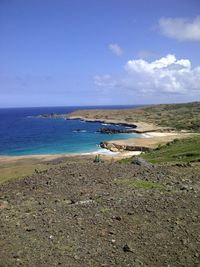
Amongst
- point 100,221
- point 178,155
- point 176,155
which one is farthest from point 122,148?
point 100,221

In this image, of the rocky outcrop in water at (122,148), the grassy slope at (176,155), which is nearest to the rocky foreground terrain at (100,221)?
the grassy slope at (176,155)

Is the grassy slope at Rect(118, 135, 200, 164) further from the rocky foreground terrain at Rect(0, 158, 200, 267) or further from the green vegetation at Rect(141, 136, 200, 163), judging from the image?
the rocky foreground terrain at Rect(0, 158, 200, 267)

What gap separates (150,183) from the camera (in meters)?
19.8

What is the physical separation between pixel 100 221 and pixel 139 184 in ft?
17.9

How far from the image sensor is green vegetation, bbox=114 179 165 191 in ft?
62.5

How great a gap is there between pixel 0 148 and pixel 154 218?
74.2m

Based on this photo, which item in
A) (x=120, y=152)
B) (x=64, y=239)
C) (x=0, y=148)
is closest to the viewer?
(x=64, y=239)

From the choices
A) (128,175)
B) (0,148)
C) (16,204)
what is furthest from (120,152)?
(16,204)

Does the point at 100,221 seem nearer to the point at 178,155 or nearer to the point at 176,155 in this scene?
the point at 178,155

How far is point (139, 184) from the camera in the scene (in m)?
19.5

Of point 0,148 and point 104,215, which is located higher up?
point 104,215

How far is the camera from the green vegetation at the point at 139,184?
19062mm

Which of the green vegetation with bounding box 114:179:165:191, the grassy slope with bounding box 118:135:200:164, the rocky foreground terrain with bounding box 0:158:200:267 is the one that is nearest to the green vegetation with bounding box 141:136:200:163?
the grassy slope with bounding box 118:135:200:164

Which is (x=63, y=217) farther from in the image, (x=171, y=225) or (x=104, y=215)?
(x=171, y=225)
